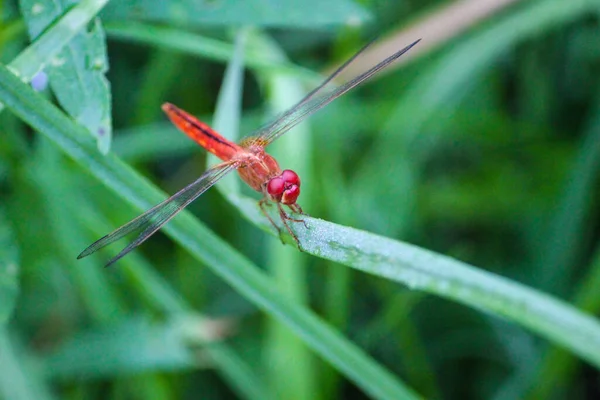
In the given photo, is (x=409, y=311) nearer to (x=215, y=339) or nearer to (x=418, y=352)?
(x=418, y=352)

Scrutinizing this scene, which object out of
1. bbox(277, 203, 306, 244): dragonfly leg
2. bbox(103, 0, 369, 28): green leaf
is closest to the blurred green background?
bbox(103, 0, 369, 28): green leaf

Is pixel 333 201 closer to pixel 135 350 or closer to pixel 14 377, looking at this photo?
pixel 135 350

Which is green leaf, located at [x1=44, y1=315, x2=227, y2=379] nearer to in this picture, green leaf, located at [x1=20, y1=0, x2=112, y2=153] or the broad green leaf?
the broad green leaf

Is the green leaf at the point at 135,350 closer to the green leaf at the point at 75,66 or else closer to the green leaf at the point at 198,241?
the green leaf at the point at 198,241

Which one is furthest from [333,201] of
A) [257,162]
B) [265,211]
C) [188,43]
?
[265,211]

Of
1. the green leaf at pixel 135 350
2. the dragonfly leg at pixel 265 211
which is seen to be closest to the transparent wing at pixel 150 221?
the dragonfly leg at pixel 265 211
